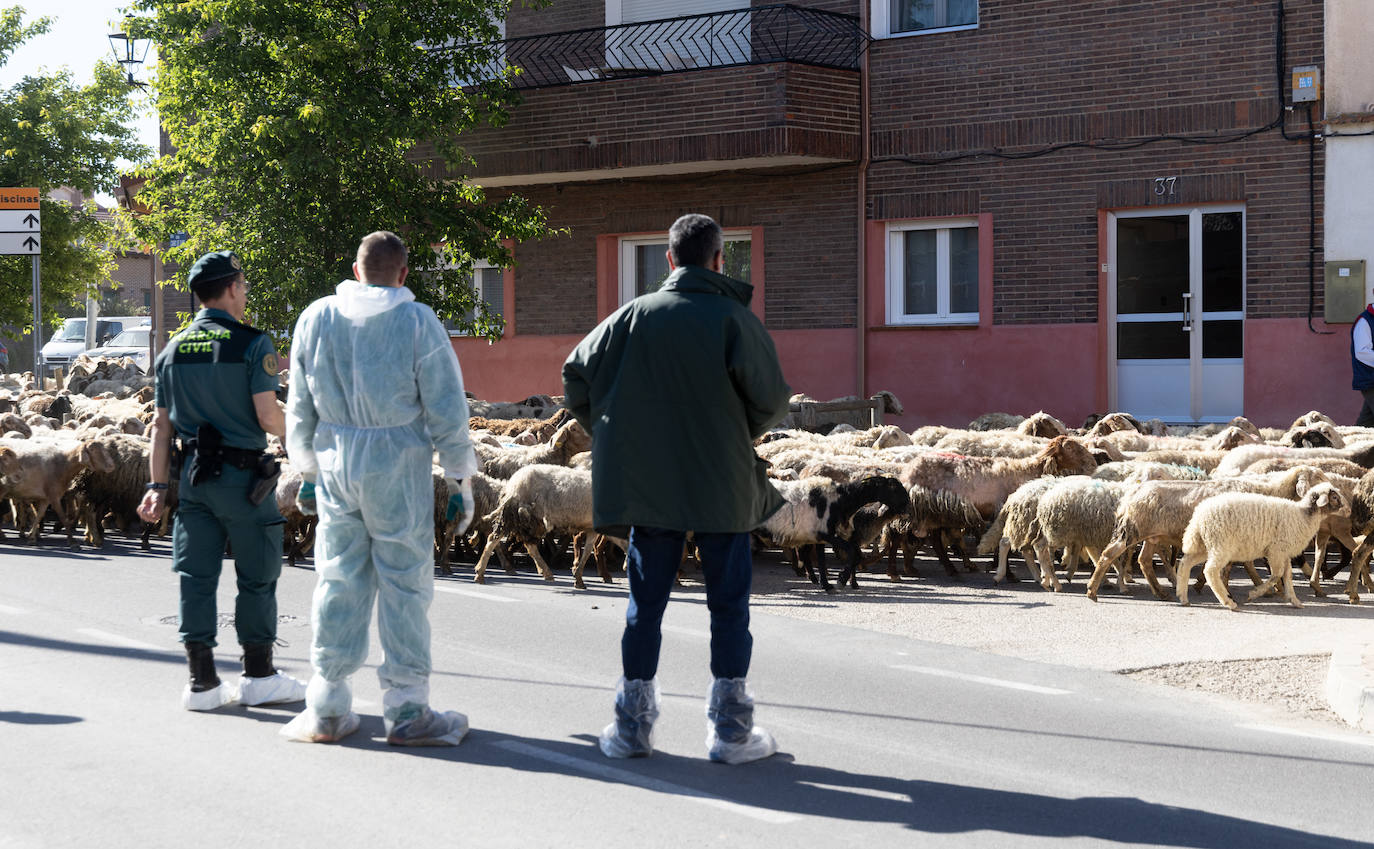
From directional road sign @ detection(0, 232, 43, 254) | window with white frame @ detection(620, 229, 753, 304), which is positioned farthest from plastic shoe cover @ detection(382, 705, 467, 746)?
window with white frame @ detection(620, 229, 753, 304)

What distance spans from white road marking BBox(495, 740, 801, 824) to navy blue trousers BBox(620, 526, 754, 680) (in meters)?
0.40

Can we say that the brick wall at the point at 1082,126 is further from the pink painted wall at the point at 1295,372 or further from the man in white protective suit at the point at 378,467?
the man in white protective suit at the point at 378,467

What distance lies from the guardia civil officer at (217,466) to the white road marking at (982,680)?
134 inches

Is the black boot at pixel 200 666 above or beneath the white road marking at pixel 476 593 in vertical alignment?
above

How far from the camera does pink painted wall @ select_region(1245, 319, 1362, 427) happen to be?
18.9 metres

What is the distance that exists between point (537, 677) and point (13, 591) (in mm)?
4903

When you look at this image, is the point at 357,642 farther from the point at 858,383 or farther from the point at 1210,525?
the point at 858,383

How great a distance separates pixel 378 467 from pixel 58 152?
96.5ft

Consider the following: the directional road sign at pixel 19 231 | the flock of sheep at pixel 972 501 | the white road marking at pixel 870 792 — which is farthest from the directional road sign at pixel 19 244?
the white road marking at pixel 870 792

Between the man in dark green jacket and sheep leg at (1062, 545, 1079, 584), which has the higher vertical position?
the man in dark green jacket

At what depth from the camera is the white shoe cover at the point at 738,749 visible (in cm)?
663

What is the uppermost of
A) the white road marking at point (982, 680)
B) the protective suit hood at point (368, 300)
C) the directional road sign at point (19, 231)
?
the directional road sign at point (19, 231)

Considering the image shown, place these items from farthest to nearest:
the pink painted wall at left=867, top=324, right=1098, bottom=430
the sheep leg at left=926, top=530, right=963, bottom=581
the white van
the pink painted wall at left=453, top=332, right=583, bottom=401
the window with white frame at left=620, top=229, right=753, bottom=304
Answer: the white van
the pink painted wall at left=453, top=332, right=583, bottom=401
the window with white frame at left=620, top=229, right=753, bottom=304
the pink painted wall at left=867, top=324, right=1098, bottom=430
the sheep leg at left=926, top=530, right=963, bottom=581

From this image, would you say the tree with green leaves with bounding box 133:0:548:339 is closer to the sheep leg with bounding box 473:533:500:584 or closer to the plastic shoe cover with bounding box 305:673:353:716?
the sheep leg with bounding box 473:533:500:584
